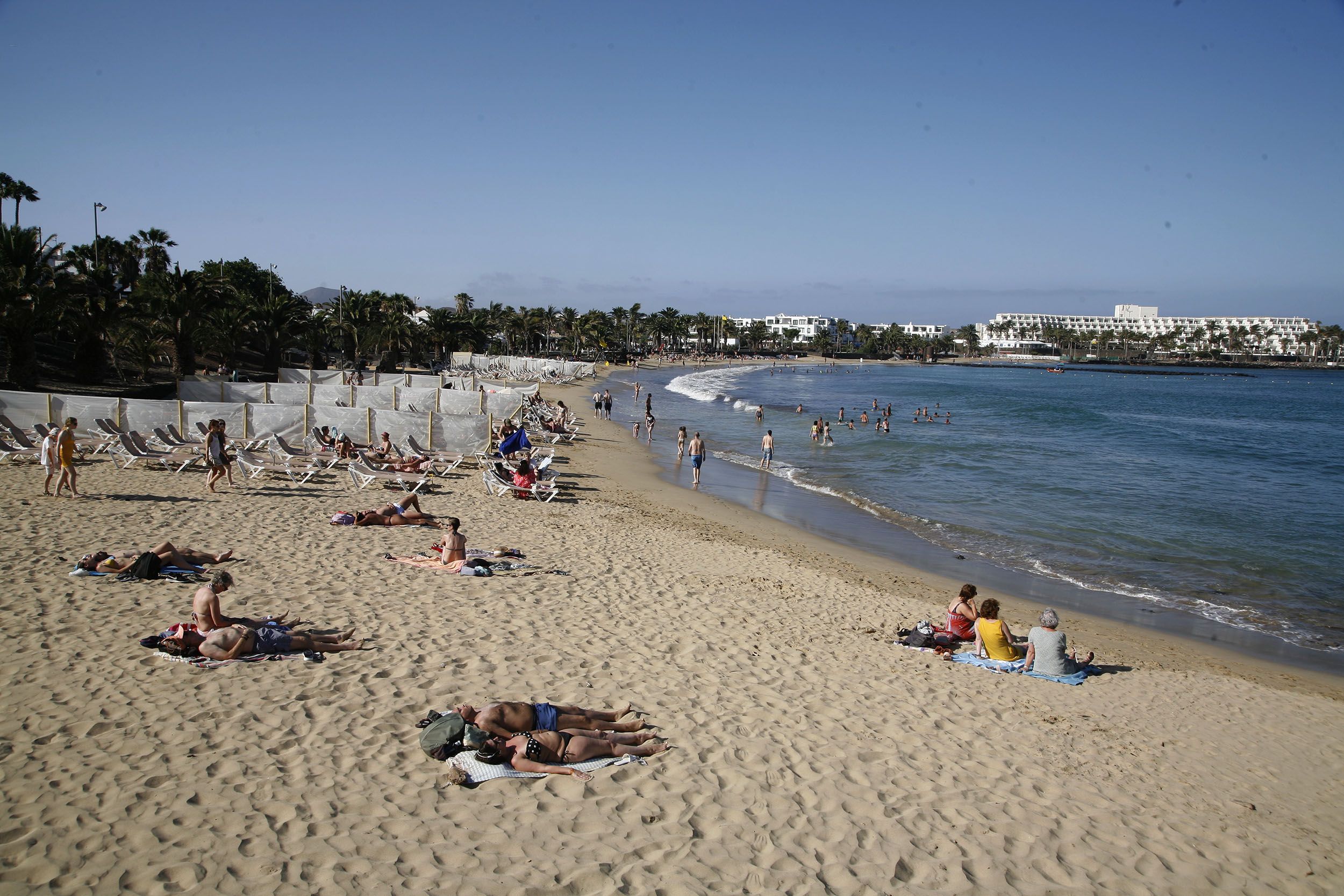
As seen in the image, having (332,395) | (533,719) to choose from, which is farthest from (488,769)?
(332,395)

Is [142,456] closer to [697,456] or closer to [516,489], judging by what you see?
[516,489]

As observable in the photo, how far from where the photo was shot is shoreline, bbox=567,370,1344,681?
32.6 feet

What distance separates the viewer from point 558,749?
5008 mm

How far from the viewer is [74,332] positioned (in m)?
25.0

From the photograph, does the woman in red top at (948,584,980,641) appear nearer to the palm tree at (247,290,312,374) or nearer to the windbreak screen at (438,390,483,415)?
the windbreak screen at (438,390,483,415)

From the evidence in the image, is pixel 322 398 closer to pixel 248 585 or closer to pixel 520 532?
pixel 520 532

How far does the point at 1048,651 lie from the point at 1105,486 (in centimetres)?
1800

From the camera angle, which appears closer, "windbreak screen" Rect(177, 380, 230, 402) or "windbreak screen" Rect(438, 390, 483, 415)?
"windbreak screen" Rect(177, 380, 230, 402)

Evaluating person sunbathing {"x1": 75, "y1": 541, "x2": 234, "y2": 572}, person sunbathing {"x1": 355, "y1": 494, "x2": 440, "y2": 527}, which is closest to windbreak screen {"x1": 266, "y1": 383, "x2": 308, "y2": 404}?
person sunbathing {"x1": 355, "y1": 494, "x2": 440, "y2": 527}

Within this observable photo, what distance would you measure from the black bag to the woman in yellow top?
849cm

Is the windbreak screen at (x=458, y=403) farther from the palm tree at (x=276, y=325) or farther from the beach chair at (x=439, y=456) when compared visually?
the palm tree at (x=276, y=325)

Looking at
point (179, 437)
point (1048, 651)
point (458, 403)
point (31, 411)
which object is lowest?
point (1048, 651)

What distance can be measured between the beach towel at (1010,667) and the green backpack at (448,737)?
5041mm

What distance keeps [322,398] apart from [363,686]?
773 inches
